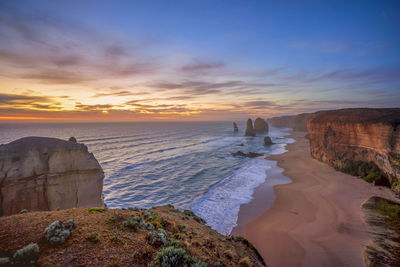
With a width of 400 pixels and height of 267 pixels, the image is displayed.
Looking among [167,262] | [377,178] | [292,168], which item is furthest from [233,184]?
[167,262]

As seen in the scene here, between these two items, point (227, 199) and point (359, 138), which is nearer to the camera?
point (227, 199)

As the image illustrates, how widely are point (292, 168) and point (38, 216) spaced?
34.5 m

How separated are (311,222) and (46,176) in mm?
19956

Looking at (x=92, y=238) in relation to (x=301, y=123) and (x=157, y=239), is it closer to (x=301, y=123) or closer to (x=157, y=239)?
(x=157, y=239)

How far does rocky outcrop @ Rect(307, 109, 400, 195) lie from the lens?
766 inches

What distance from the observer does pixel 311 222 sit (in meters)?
14.6

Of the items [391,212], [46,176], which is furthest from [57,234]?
[391,212]

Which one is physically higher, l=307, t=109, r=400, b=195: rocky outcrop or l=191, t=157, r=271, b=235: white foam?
l=307, t=109, r=400, b=195: rocky outcrop

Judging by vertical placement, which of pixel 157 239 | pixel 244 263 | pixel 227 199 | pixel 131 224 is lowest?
pixel 227 199

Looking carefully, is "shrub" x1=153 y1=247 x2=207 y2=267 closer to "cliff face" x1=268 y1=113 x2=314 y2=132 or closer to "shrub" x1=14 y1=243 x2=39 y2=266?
"shrub" x1=14 y1=243 x2=39 y2=266

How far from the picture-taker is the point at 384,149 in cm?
2081

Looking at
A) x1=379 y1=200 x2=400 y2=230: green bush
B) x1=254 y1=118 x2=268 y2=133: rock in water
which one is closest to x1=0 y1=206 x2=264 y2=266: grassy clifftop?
x1=379 y1=200 x2=400 y2=230: green bush

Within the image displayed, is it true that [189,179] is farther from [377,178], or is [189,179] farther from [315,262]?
[377,178]

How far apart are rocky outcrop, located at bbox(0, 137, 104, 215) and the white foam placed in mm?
10005
